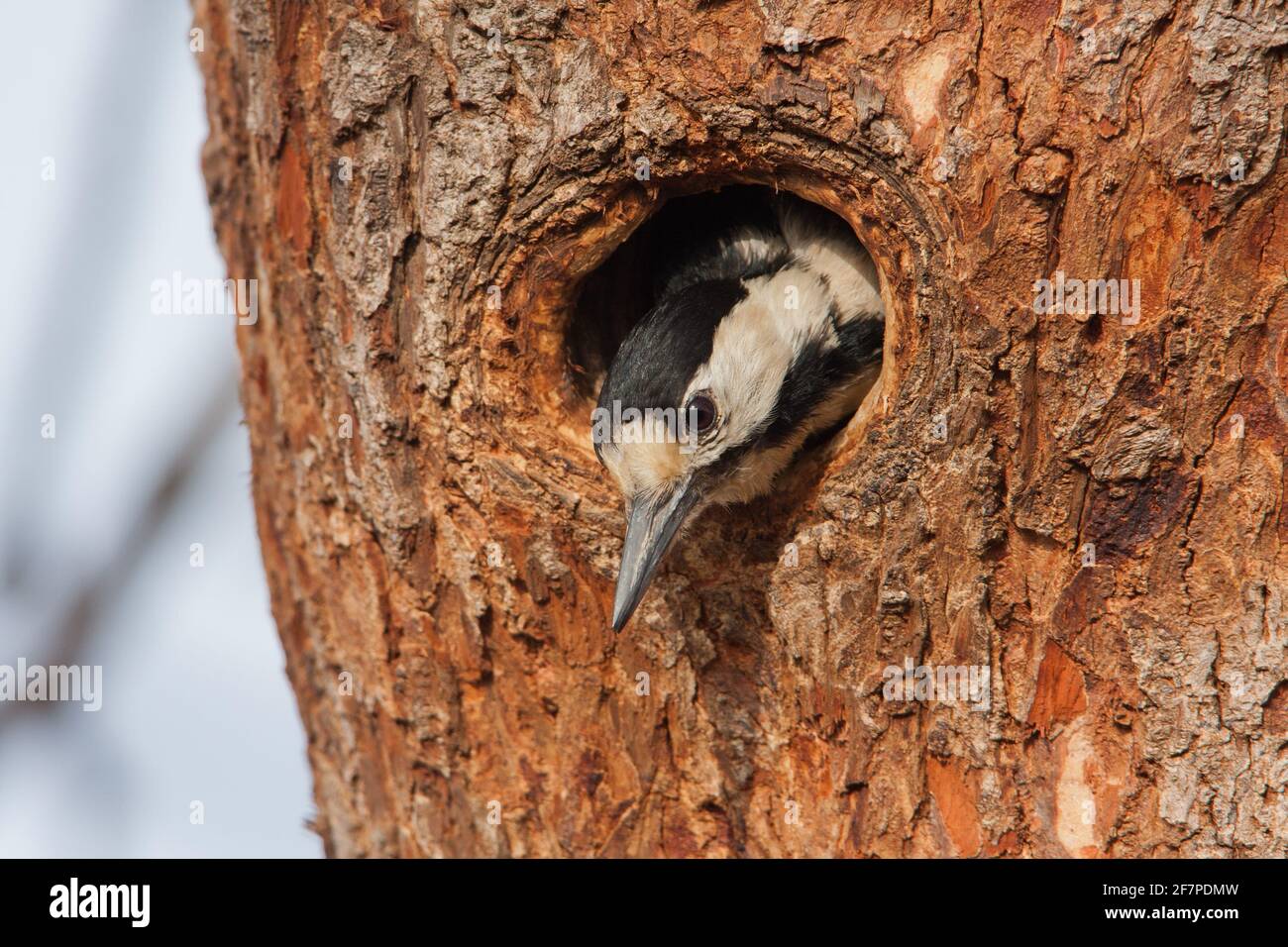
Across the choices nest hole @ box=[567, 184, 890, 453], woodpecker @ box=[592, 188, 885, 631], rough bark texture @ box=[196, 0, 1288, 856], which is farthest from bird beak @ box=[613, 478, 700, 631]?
nest hole @ box=[567, 184, 890, 453]

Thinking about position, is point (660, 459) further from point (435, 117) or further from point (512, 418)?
point (435, 117)

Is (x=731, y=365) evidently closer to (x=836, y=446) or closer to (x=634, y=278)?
(x=836, y=446)

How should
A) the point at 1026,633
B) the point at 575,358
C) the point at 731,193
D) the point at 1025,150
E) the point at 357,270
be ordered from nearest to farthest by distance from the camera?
the point at 1025,150
the point at 1026,633
the point at 357,270
the point at 575,358
the point at 731,193

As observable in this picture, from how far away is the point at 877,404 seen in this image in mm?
2363

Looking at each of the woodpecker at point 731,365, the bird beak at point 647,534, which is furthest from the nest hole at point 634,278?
the bird beak at point 647,534

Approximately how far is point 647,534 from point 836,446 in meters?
0.42

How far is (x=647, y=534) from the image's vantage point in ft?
7.86

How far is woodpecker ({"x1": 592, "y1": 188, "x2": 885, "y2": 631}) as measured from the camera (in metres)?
2.42

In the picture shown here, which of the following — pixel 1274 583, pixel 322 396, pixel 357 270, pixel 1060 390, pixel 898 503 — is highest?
pixel 357 270

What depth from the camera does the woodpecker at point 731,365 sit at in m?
2.42

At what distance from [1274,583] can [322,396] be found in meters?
1.94

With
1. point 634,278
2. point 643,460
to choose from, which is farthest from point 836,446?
point 634,278

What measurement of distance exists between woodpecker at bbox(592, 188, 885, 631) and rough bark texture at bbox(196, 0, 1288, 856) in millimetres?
131

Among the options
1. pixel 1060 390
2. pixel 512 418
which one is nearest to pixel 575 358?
pixel 512 418
